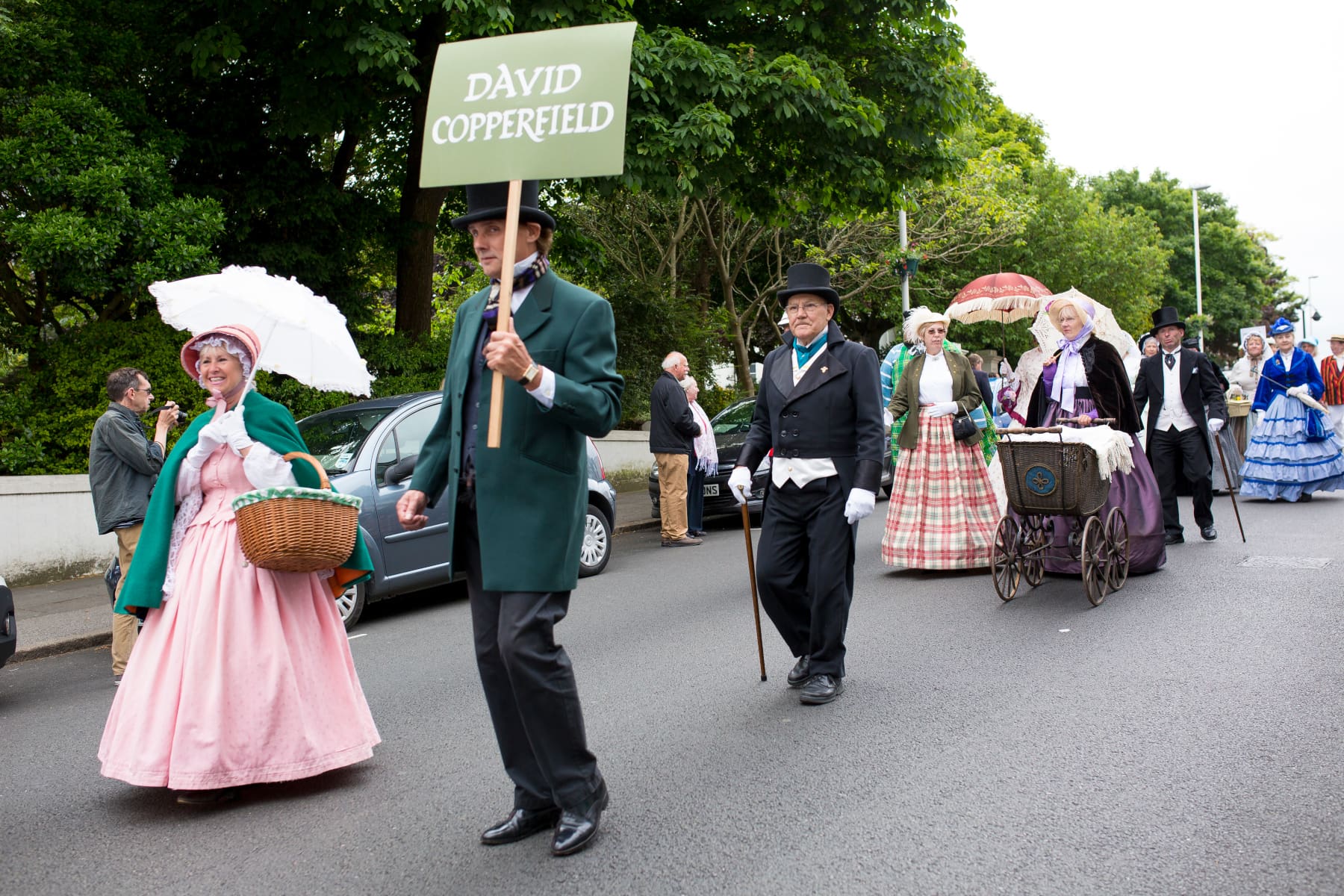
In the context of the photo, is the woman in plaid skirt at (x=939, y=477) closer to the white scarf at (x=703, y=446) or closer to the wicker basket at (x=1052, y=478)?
the wicker basket at (x=1052, y=478)

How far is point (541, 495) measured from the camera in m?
3.66

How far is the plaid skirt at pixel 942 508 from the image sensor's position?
905cm

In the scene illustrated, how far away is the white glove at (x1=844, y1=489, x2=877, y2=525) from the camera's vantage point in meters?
5.27

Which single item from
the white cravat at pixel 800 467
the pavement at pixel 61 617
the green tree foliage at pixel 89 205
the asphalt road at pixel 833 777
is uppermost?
the green tree foliage at pixel 89 205

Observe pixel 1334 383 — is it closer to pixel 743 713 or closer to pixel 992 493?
pixel 992 493

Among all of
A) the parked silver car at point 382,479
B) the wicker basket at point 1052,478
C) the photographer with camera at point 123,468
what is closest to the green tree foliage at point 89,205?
the parked silver car at point 382,479

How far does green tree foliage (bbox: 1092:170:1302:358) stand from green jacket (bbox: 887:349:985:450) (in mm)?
51164

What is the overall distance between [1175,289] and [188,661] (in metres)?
58.1

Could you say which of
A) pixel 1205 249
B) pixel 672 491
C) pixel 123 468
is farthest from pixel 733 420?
pixel 1205 249

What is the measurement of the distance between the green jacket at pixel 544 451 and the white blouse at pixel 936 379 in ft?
19.3

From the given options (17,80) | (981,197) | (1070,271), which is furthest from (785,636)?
(1070,271)

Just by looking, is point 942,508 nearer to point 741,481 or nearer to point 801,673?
point 801,673

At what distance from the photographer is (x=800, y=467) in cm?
557

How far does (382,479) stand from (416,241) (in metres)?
7.47
